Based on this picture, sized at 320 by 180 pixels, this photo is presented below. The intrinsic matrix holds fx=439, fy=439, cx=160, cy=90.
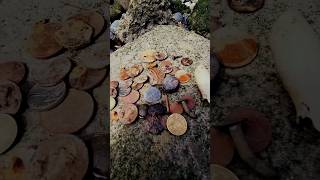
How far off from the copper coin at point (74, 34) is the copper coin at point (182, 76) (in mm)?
517

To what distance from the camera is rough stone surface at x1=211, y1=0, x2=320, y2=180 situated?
181 cm

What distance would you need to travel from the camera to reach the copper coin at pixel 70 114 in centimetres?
203

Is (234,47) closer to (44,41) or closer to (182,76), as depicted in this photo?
(182,76)

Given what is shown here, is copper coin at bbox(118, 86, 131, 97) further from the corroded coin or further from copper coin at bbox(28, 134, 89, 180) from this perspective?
copper coin at bbox(28, 134, 89, 180)

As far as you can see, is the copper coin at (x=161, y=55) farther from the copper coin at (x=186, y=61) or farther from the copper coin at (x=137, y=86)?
the copper coin at (x=137, y=86)

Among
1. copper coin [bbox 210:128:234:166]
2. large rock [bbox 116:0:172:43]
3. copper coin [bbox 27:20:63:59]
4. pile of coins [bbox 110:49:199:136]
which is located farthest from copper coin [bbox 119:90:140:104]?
large rock [bbox 116:0:172:43]

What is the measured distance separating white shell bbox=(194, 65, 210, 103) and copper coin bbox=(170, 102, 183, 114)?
0.13 m

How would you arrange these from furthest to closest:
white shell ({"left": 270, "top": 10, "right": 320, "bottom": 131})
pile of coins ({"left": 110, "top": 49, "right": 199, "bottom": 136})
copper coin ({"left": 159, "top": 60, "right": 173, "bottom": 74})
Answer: copper coin ({"left": 159, "top": 60, "right": 173, "bottom": 74})
pile of coins ({"left": 110, "top": 49, "right": 199, "bottom": 136})
white shell ({"left": 270, "top": 10, "right": 320, "bottom": 131})

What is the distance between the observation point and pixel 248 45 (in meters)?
2.25

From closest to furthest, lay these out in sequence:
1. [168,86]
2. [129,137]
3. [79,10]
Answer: [129,137]
[168,86]
[79,10]

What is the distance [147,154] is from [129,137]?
14 centimetres

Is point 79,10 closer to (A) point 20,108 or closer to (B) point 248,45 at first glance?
(A) point 20,108

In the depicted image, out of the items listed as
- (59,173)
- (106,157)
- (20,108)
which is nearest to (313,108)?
(106,157)

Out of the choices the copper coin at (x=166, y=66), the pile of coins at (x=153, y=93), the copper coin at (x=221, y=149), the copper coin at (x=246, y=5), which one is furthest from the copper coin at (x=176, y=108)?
the copper coin at (x=246, y=5)
